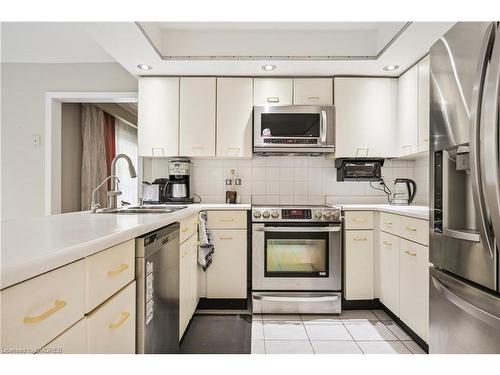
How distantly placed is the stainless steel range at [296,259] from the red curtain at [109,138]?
11.1ft

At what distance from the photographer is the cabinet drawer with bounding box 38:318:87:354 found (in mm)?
693

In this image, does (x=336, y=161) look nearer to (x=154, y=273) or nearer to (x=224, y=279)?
(x=224, y=279)

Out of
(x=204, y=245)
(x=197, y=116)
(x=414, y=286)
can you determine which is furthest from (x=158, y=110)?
(x=414, y=286)

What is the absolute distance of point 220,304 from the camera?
2.69 metres

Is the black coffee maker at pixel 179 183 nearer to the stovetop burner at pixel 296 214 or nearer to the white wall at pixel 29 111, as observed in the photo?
the stovetop burner at pixel 296 214

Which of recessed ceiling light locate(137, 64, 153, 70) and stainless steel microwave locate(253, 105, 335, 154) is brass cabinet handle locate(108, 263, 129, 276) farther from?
recessed ceiling light locate(137, 64, 153, 70)

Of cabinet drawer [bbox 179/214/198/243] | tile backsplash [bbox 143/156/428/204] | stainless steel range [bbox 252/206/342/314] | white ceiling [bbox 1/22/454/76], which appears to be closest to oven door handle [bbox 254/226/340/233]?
stainless steel range [bbox 252/206/342/314]

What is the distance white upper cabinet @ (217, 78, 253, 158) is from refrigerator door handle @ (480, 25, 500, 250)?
6.81 feet

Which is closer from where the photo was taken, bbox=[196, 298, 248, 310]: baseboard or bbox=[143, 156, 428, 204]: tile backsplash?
bbox=[196, 298, 248, 310]: baseboard

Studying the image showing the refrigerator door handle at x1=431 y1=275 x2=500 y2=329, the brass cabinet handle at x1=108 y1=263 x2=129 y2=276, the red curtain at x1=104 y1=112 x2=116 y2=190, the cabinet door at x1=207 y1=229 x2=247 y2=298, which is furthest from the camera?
the red curtain at x1=104 y1=112 x2=116 y2=190

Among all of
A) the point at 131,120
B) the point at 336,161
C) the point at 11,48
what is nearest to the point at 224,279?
the point at 336,161

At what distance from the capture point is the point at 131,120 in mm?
5812

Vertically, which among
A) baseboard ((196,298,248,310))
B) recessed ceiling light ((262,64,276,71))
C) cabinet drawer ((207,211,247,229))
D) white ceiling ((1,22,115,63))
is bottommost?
baseboard ((196,298,248,310))

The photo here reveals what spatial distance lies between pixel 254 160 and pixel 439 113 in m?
2.03
